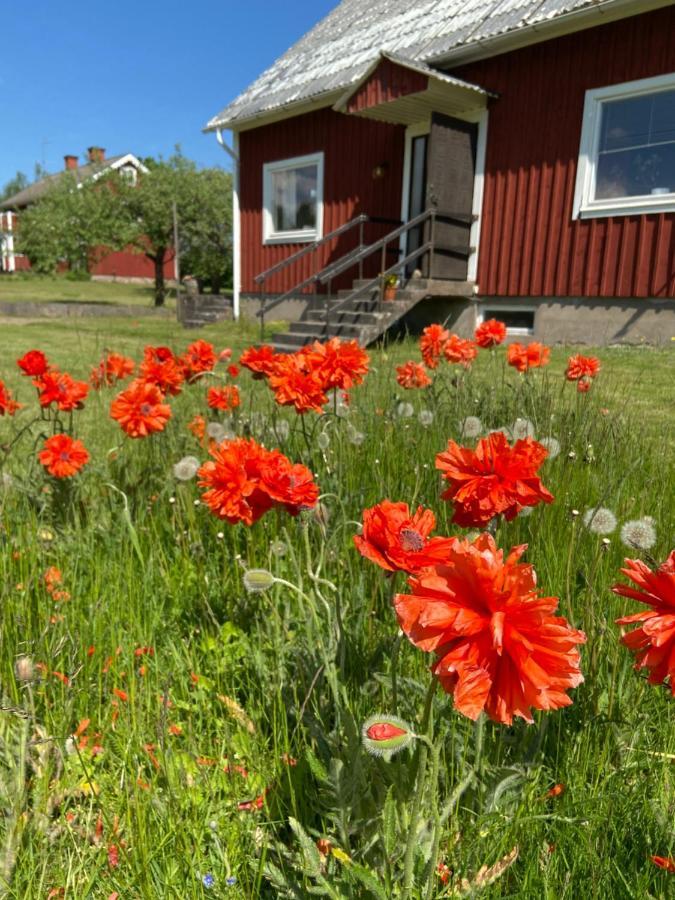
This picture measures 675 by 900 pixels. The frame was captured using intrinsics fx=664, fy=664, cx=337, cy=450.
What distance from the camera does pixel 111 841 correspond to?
1255 millimetres

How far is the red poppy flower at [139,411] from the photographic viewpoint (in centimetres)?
237

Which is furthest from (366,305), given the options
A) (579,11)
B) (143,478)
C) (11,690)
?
(11,690)

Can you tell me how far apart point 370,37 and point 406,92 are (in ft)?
12.5

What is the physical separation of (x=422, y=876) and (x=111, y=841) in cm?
60

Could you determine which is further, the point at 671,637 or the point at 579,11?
the point at 579,11

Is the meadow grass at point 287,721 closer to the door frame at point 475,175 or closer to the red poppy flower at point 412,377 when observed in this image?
the red poppy flower at point 412,377

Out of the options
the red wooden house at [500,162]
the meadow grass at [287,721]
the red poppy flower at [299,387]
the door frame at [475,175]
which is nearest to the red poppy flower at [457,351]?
the meadow grass at [287,721]

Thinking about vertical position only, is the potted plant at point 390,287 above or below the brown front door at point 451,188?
below

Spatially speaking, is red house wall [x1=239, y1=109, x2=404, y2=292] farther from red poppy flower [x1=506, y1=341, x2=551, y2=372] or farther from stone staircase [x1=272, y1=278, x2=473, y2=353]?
red poppy flower [x1=506, y1=341, x2=551, y2=372]

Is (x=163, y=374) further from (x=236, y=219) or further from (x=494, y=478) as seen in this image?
(x=236, y=219)

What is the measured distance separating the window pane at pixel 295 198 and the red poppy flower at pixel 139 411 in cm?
1197

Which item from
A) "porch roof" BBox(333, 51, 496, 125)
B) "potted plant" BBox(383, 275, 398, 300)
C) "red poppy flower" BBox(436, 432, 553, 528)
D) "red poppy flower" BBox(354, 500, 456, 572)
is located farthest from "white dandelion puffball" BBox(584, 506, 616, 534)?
"porch roof" BBox(333, 51, 496, 125)

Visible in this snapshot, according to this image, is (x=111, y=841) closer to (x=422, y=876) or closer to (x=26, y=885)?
(x=26, y=885)

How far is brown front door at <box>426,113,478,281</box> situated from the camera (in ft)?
32.3
